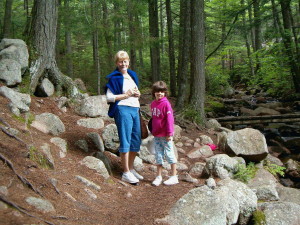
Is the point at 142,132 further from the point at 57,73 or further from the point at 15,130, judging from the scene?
the point at 57,73

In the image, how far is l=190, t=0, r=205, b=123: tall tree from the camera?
372 inches

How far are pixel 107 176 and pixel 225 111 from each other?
11530 millimetres

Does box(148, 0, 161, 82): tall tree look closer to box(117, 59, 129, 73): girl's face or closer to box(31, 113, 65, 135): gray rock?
box(31, 113, 65, 135): gray rock

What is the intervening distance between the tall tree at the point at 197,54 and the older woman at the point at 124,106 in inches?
206

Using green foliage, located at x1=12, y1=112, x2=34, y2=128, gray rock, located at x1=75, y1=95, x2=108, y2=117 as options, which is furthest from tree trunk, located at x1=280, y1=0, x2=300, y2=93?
green foliage, located at x1=12, y1=112, x2=34, y2=128

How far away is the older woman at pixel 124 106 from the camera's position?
4.51m

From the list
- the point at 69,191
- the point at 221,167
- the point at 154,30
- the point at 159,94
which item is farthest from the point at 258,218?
the point at 154,30

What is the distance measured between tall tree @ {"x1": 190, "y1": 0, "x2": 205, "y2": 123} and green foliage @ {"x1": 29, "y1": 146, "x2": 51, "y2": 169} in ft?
21.7

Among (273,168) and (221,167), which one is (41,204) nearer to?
(221,167)

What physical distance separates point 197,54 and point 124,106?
5.76 metres

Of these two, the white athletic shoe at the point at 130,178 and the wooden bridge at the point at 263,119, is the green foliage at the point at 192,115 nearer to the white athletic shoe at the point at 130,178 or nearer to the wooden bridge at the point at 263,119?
the wooden bridge at the point at 263,119

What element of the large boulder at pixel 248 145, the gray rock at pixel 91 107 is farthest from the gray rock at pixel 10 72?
the large boulder at pixel 248 145

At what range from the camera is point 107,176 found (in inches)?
178

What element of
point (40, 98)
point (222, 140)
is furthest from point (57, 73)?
point (222, 140)
